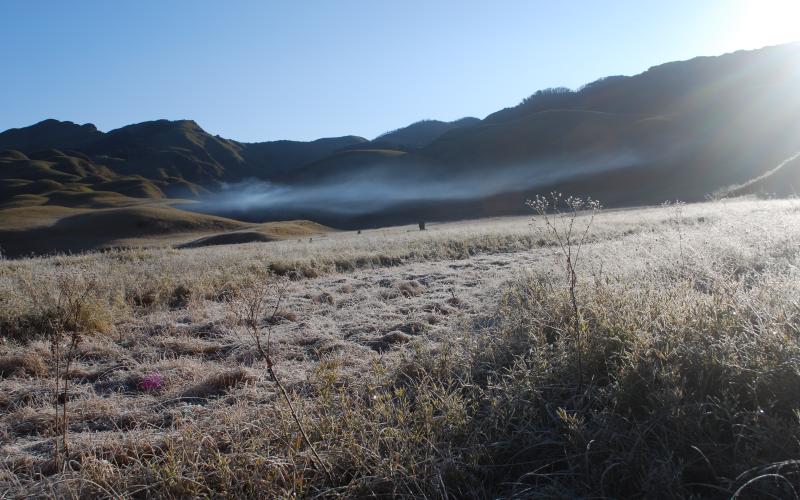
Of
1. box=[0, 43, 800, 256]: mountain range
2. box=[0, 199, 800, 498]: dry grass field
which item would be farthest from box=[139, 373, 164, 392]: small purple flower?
box=[0, 43, 800, 256]: mountain range

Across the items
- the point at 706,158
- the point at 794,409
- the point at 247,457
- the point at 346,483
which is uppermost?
the point at 706,158

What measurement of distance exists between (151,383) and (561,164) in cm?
9123

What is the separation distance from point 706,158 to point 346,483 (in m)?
87.2

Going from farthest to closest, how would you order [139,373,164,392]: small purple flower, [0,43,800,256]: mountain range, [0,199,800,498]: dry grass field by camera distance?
[0,43,800,256]: mountain range → [139,373,164,392]: small purple flower → [0,199,800,498]: dry grass field

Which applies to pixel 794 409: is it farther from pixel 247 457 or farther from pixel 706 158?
pixel 706 158

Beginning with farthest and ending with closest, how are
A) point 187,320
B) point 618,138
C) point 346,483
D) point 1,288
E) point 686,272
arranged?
point 618,138, point 1,288, point 187,320, point 686,272, point 346,483

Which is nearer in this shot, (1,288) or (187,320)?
(187,320)

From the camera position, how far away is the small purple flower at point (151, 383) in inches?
159

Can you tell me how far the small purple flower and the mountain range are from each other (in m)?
52.4

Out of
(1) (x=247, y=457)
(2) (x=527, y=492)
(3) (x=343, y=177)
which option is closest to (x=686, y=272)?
(2) (x=527, y=492)

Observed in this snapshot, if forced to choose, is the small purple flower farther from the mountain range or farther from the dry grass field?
the mountain range

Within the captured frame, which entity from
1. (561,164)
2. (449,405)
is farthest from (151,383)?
(561,164)

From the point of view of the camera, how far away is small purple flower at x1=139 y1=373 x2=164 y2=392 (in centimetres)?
404

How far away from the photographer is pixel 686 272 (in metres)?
4.83
